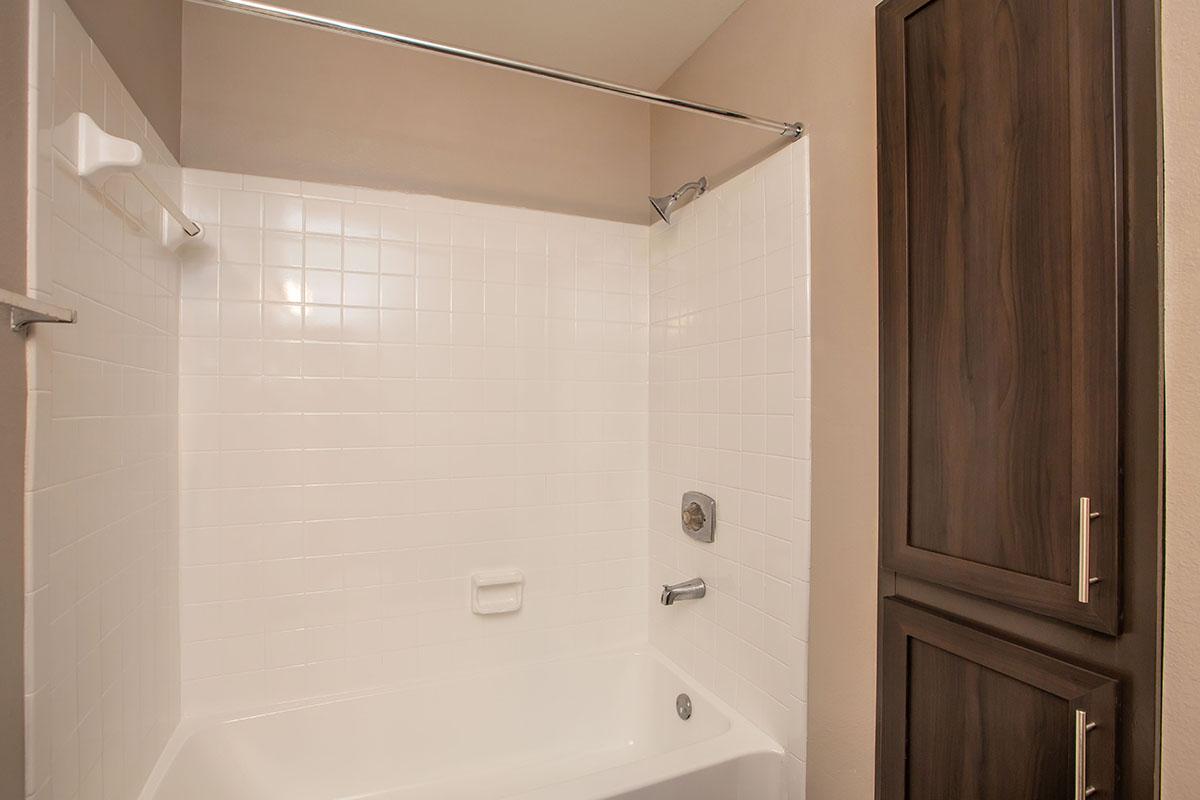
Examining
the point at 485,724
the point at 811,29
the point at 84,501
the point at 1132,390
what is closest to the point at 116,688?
the point at 84,501

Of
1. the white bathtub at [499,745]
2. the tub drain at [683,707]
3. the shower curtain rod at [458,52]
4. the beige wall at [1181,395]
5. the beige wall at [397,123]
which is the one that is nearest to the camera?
the beige wall at [1181,395]

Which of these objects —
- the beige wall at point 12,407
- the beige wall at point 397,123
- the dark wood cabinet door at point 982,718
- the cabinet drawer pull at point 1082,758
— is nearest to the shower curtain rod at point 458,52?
the beige wall at point 12,407

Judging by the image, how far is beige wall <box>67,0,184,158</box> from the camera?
1.17 m

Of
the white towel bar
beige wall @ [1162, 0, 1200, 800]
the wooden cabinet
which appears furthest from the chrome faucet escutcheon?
the white towel bar

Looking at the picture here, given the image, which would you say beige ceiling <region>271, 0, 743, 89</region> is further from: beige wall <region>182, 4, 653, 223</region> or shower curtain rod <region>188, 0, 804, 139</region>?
shower curtain rod <region>188, 0, 804, 139</region>

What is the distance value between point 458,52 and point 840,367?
1.13 meters

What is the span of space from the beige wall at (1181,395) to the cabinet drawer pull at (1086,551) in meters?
0.08

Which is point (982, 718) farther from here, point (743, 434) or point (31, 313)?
point (31, 313)

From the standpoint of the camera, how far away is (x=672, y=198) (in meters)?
1.95

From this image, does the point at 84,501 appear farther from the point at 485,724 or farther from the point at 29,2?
the point at 485,724

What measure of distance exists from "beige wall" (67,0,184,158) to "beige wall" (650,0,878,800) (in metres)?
1.56

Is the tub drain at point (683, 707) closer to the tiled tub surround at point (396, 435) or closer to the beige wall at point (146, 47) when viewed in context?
the tiled tub surround at point (396, 435)

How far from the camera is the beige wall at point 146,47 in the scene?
45.9 inches

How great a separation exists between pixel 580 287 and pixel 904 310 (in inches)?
49.0
